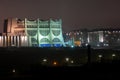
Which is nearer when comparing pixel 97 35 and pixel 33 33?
pixel 33 33

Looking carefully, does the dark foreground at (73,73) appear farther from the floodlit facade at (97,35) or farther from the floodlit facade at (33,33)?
the floodlit facade at (97,35)

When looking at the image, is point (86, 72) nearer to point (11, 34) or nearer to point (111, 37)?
point (11, 34)

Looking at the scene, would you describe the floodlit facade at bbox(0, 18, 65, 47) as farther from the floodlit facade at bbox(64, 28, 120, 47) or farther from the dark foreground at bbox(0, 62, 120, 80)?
the dark foreground at bbox(0, 62, 120, 80)

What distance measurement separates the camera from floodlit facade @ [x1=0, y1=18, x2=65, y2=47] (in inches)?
3900

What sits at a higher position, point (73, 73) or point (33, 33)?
point (33, 33)

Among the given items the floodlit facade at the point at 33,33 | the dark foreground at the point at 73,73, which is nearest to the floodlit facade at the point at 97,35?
the floodlit facade at the point at 33,33

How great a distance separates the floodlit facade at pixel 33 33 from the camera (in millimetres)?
99062

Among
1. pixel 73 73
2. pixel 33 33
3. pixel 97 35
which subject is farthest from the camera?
pixel 97 35

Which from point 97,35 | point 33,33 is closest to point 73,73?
point 33,33

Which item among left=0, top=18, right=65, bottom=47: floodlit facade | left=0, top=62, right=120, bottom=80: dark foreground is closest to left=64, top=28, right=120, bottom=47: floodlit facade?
left=0, top=18, right=65, bottom=47: floodlit facade

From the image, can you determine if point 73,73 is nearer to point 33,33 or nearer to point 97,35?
point 33,33

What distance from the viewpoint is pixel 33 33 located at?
10469cm

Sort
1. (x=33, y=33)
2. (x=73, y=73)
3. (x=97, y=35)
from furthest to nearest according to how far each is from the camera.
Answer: (x=97, y=35) < (x=33, y=33) < (x=73, y=73)

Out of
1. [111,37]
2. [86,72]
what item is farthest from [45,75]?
[111,37]
